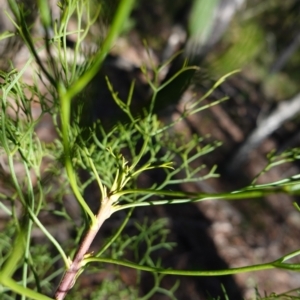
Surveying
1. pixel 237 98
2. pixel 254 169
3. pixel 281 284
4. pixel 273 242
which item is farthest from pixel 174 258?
pixel 237 98

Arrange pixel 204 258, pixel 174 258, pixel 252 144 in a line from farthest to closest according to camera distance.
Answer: pixel 252 144
pixel 204 258
pixel 174 258

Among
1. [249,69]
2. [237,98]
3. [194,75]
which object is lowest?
[194,75]

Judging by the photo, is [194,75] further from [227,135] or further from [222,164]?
[227,135]

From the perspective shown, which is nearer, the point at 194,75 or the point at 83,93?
the point at 83,93

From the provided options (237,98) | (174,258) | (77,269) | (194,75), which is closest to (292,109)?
(174,258)

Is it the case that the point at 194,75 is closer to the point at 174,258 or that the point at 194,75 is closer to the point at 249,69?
the point at 174,258

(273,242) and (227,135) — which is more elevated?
(227,135)

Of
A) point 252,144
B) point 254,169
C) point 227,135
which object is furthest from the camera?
point 227,135
